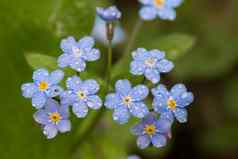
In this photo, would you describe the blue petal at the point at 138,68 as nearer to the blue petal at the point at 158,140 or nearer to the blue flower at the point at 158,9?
the blue petal at the point at 158,140

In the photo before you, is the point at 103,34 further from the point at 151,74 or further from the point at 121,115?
the point at 121,115

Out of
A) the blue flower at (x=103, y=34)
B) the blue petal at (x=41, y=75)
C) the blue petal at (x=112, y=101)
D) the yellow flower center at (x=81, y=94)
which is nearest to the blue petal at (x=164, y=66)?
the blue petal at (x=112, y=101)

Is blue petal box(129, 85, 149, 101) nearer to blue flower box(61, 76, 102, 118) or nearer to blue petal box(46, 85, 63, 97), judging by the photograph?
blue flower box(61, 76, 102, 118)

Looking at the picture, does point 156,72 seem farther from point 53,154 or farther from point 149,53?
point 53,154

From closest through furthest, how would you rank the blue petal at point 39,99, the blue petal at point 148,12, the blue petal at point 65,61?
the blue petal at point 39,99 → the blue petal at point 65,61 → the blue petal at point 148,12

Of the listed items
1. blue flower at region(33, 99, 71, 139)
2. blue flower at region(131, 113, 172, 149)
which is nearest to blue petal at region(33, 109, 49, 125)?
blue flower at region(33, 99, 71, 139)

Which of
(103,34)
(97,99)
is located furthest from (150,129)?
(103,34)

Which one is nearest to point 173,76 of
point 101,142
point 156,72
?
point 101,142
